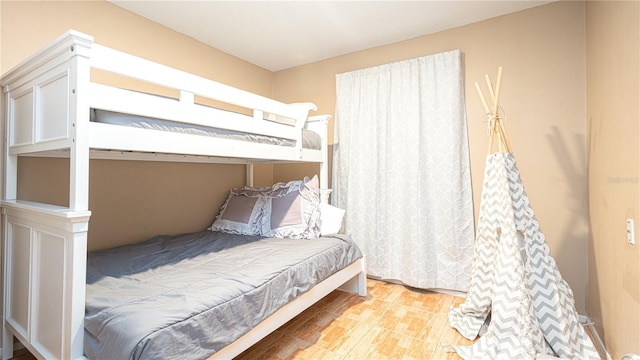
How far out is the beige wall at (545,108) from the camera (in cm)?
209

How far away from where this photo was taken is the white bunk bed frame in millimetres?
1145

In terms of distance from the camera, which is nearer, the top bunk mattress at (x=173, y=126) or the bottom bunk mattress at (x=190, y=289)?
the bottom bunk mattress at (x=190, y=289)

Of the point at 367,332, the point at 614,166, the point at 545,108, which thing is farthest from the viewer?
the point at 545,108

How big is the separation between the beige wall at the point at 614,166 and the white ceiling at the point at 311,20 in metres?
0.81

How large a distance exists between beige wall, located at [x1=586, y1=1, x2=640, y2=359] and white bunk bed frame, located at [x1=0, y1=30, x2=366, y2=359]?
1.54 m

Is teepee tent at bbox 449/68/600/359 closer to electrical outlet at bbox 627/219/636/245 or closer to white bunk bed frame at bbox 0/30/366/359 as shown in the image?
electrical outlet at bbox 627/219/636/245

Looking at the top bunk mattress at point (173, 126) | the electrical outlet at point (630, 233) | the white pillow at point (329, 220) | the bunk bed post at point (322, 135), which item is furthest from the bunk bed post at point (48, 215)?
the electrical outlet at point (630, 233)

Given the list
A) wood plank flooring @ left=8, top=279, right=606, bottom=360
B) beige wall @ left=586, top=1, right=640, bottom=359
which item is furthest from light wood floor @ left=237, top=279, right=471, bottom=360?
beige wall @ left=586, top=1, right=640, bottom=359

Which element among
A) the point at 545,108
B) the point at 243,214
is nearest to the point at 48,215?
the point at 243,214

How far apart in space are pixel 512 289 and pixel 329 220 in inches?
51.1

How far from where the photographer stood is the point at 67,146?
1198 mm

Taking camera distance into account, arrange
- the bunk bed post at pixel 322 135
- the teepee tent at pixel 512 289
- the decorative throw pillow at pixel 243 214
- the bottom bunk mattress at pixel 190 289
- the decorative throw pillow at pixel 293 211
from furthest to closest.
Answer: the bunk bed post at pixel 322 135, the decorative throw pillow at pixel 243 214, the decorative throw pillow at pixel 293 211, the teepee tent at pixel 512 289, the bottom bunk mattress at pixel 190 289

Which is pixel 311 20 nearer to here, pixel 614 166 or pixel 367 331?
pixel 614 166

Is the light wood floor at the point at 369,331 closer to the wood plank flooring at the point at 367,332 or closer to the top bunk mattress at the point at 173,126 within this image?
the wood plank flooring at the point at 367,332
